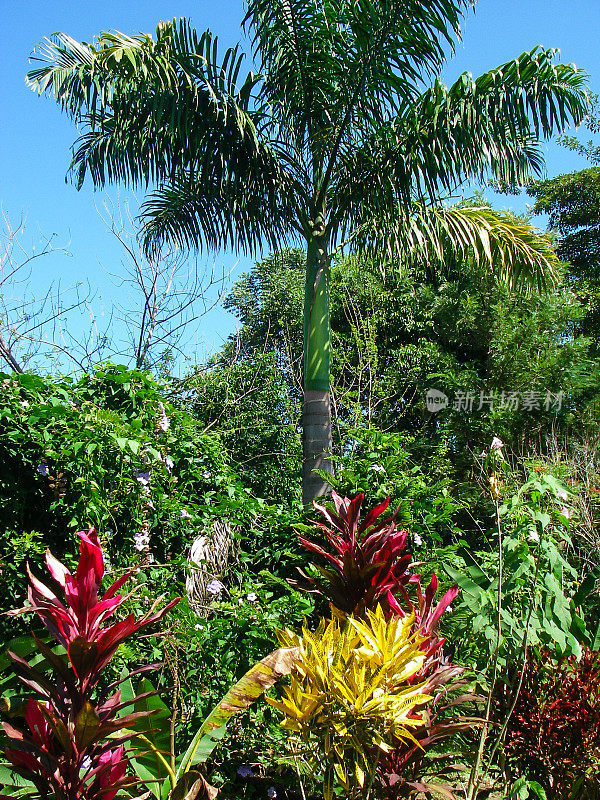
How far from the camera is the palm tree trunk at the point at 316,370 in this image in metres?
6.54

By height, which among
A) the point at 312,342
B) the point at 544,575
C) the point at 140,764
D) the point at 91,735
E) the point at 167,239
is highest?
the point at 167,239

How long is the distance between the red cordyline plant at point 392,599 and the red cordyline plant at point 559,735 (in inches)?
14.6

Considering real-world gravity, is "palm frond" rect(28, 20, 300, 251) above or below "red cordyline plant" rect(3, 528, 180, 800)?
above

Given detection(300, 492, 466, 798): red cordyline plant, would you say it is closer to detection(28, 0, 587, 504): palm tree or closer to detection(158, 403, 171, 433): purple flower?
detection(158, 403, 171, 433): purple flower

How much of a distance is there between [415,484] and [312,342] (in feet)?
9.20

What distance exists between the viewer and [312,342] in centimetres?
680

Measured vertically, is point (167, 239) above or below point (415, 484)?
above

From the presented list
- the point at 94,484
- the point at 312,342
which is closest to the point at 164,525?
the point at 94,484

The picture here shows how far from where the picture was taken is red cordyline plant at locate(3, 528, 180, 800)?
6.25 ft

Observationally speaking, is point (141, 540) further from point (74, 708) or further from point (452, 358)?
point (452, 358)

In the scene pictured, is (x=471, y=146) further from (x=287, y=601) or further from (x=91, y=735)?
(x=91, y=735)

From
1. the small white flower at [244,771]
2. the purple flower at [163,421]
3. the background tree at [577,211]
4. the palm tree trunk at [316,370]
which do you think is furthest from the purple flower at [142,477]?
the background tree at [577,211]

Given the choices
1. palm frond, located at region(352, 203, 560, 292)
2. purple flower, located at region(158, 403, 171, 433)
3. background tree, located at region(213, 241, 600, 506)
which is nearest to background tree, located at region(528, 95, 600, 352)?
background tree, located at region(213, 241, 600, 506)

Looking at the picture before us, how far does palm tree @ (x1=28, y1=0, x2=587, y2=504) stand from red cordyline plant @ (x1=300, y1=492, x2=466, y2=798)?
346cm
